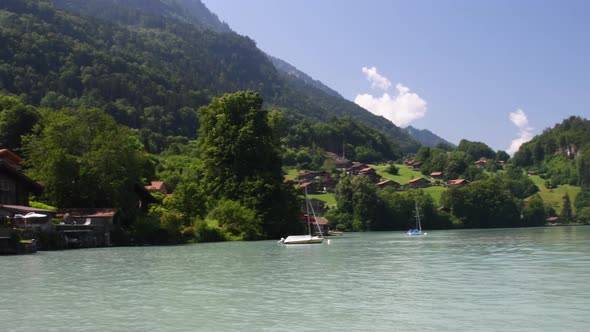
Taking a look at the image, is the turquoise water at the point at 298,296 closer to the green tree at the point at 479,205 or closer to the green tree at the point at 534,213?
the green tree at the point at 479,205

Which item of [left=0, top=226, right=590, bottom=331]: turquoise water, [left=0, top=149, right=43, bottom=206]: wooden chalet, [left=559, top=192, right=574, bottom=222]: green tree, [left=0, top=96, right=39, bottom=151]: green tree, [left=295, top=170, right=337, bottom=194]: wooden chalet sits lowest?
[left=0, top=226, right=590, bottom=331]: turquoise water

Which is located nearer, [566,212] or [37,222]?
[37,222]

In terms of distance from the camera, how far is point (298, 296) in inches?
1067

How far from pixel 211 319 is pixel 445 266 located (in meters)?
23.0

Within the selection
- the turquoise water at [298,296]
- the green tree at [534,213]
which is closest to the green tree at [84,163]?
the turquoise water at [298,296]

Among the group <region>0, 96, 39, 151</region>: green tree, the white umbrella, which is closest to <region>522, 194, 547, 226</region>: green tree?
<region>0, 96, 39, 151</region>: green tree

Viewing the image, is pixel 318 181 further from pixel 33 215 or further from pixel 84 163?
pixel 33 215

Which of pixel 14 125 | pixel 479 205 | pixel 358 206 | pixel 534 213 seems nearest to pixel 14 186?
pixel 14 125

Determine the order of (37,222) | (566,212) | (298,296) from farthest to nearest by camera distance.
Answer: (566,212) → (37,222) → (298,296)

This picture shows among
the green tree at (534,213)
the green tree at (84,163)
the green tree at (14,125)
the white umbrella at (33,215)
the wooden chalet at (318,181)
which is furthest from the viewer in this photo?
the wooden chalet at (318,181)

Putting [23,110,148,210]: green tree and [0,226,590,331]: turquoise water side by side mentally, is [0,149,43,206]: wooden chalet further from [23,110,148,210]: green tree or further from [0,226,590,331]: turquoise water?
[0,226,590,331]: turquoise water

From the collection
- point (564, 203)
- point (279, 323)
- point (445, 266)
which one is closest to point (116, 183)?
point (445, 266)

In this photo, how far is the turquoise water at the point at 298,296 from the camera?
68.6 ft

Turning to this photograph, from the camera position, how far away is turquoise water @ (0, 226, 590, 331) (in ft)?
68.6
